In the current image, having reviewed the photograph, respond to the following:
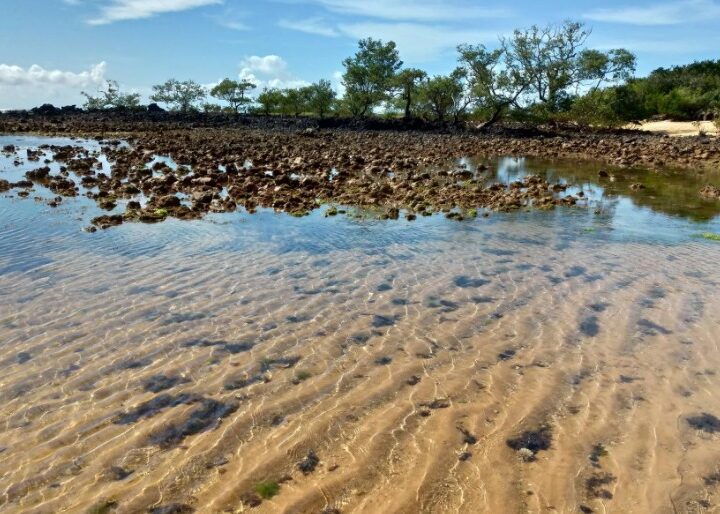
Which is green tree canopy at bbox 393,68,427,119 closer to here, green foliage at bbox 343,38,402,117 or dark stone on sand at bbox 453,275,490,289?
green foliage at bbox 343,38,402,117

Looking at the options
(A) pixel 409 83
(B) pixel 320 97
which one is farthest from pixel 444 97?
(B) pixel 320 97

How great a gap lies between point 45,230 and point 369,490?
38.2 feet

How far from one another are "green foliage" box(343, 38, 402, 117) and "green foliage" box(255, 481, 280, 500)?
64278mm

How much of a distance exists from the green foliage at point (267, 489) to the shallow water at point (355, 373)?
0.09 meters

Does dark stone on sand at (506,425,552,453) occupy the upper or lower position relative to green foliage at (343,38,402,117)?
lower

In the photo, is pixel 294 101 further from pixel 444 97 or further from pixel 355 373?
pixel 355 373

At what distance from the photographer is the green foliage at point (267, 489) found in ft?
14.1

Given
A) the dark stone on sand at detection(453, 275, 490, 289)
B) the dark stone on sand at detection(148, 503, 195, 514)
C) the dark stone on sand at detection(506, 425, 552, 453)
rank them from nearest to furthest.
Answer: the dark stone on sand at detection(148, 503, 195, 514)
the dark stone on sand at detection(506, 425, 552, 453)
the dark stone on sand at detection(453, 275, 490, 289)

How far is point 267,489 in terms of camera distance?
14.3 ft

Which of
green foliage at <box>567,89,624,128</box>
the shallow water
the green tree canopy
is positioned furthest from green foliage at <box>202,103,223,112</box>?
the shallow water

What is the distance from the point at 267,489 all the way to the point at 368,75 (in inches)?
2657

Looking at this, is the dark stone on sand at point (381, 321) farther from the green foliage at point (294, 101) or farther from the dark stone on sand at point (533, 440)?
the green foliage at point (294, 101)

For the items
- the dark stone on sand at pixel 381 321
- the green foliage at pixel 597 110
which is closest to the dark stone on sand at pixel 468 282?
the dark stone on sand at pixel 381 321

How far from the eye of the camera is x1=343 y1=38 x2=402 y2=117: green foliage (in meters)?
66.4
